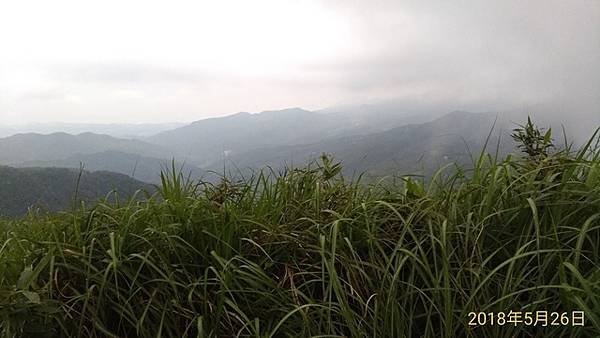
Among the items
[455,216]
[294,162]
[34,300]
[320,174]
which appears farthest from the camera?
[294,162]

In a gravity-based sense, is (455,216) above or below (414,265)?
above

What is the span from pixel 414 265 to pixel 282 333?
478mm

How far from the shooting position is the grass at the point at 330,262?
4.15 ft

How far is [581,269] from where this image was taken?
1.33m

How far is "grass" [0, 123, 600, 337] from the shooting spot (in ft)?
4.15

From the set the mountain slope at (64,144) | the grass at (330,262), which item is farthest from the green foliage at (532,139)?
the mountain slope at (64,144)

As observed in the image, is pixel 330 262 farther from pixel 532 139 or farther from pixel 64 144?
pixel 64 144

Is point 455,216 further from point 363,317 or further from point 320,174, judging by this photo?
point 320,174

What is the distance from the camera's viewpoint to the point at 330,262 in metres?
1.37

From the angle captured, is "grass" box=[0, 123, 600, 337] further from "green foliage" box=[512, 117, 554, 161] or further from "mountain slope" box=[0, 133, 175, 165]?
"mountain slope" box=[0, 133, 175, 165]

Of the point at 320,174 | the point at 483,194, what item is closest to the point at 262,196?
the point at 320,174

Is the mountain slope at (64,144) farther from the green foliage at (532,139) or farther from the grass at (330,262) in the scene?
the green foliage at (532,139)

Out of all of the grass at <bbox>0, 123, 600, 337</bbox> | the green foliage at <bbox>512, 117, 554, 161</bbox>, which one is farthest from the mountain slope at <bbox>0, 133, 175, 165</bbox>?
the green foliage at <bbox>512, 117, 554, 161</bbox>

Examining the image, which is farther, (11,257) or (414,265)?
(11,257)
